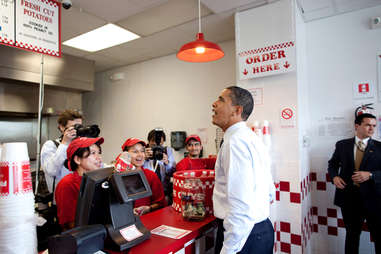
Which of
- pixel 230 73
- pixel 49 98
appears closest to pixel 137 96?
pixel 49 98

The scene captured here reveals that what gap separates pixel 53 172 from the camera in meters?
2.53

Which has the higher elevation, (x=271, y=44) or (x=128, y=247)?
(x=271, y=44)

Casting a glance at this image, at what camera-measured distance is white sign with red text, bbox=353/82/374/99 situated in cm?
281

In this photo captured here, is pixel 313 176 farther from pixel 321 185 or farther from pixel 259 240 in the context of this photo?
pixel 259 240

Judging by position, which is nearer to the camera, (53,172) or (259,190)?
(259,190)

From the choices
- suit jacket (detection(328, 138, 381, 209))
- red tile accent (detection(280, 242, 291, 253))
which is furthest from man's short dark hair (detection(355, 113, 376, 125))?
red tile accent (detection(280, 242, 291, 253))

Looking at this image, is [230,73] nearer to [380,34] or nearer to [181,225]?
[380,34]

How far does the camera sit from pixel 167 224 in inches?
66.7

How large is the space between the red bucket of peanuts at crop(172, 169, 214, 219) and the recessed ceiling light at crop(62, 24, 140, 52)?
8.10 feet

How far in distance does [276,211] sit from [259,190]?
4.79ft

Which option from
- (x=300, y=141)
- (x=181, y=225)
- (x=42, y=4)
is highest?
(x=42, y=4)

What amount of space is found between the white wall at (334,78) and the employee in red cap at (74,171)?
101 inches

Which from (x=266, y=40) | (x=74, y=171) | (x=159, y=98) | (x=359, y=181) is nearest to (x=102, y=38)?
(x=159, y=98)

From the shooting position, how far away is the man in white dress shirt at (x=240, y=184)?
1336mm
